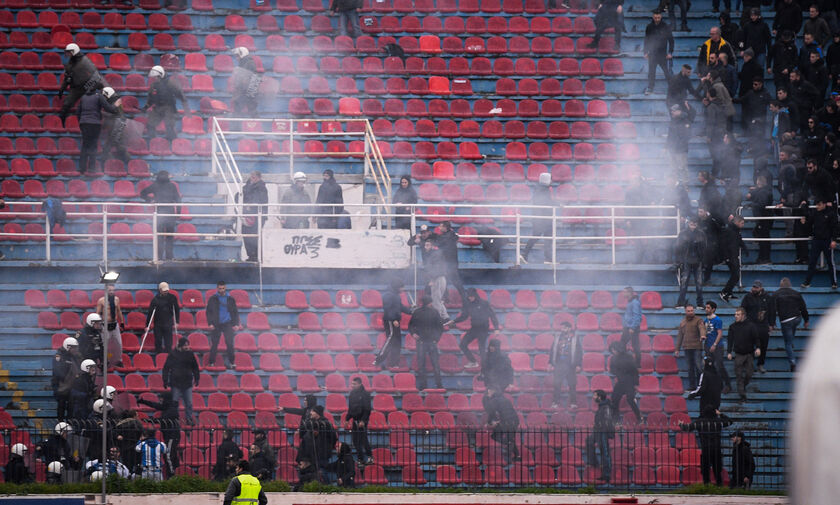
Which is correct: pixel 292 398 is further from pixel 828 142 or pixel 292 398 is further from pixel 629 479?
pixel 828 142

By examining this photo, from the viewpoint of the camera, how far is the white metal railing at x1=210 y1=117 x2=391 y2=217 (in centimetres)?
2308

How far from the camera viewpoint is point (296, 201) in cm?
2192

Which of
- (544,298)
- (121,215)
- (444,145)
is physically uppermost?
(444,145)

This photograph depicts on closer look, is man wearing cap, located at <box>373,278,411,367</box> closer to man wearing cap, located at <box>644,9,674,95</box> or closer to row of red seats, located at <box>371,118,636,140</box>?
row of red seats, located at <box>371,118,636,140</box>

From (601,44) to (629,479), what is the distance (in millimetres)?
12924

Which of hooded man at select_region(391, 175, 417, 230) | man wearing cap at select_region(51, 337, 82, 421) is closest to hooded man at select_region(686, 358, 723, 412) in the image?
hooded man at select_region(391, 175, 417, 230)

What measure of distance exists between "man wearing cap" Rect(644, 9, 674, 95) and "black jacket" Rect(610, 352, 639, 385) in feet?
29.0

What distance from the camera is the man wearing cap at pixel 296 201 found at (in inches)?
859

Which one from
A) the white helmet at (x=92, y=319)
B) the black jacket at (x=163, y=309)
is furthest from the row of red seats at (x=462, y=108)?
the white helmet at (x=92, y=319)

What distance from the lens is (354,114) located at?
2533 cm

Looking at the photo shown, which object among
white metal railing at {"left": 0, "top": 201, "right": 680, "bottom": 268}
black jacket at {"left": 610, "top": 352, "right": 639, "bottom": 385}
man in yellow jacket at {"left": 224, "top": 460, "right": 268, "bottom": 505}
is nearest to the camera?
man in yellow jacket at {"left": 224, "top": 460, "right": 268, "bottom": 505}

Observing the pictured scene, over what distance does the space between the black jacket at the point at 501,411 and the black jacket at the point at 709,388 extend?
2.82 metres

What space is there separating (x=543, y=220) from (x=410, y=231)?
8.81 feet

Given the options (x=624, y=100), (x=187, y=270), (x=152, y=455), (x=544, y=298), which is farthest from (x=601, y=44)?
(x=152, y=455)
